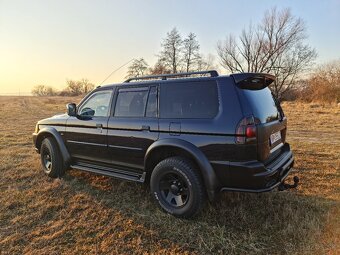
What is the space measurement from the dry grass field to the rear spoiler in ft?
5.34

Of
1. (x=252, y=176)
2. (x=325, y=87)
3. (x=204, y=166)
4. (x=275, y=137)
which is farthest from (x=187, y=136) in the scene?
(x=325, y=87)

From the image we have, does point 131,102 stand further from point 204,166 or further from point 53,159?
point 53,159

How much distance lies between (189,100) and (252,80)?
0.81 metres

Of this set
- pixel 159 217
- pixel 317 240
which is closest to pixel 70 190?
pixel 159 217

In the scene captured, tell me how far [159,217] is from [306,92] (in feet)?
122

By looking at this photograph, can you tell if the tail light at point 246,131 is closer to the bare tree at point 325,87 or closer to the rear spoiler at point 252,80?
the rear spoiler at point 252,80

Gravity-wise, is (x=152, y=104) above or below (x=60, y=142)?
above

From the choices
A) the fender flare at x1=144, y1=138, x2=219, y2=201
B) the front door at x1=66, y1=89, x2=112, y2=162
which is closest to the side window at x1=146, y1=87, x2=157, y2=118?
the fender flare at x1=144, y1=138, x2=219, y2=201

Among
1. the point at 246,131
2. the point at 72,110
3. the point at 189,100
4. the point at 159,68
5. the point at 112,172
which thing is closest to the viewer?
the point at 246,131

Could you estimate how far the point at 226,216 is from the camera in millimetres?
3508

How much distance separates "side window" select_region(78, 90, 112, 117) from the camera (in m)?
4.37

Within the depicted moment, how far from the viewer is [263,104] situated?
341cm

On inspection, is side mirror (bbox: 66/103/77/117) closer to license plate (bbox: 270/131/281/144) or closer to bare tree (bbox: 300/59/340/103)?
license plate (bbox: 270/131/281/144)

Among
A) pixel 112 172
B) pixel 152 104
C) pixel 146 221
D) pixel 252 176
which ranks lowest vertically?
pixel 146 221
